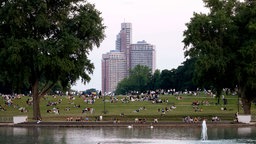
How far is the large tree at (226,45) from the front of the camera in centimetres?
6712

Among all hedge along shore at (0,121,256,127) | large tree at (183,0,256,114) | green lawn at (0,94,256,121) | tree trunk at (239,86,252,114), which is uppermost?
large tree at (183,0,256,114)

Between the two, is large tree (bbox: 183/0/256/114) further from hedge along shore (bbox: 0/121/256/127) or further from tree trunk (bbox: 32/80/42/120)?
tree trunk (bbox: 32/80/42/120)

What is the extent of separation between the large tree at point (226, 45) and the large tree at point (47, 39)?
11768 mm

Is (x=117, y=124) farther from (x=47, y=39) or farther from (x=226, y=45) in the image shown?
(x=226, y=45)

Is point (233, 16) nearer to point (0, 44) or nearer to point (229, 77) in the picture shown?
point (229, 77)

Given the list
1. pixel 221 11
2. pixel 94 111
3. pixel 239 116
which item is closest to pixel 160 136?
pixel 239 116

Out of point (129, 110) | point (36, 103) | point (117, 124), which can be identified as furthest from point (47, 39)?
point (129, 110)

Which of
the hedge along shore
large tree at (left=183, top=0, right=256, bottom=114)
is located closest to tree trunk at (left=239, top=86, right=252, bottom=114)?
large tree at (left=183, top=0, right=256, bottom=114)

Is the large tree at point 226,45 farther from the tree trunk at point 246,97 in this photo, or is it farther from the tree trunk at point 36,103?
the tree trunk at point 36,103

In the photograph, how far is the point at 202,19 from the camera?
6894 centimetres

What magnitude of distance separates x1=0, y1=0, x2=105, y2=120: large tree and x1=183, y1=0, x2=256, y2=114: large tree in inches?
463

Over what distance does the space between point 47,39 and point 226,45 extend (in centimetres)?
2114

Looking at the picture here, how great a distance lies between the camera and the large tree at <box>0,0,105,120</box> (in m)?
65.4

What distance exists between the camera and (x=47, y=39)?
6838 centimetres
